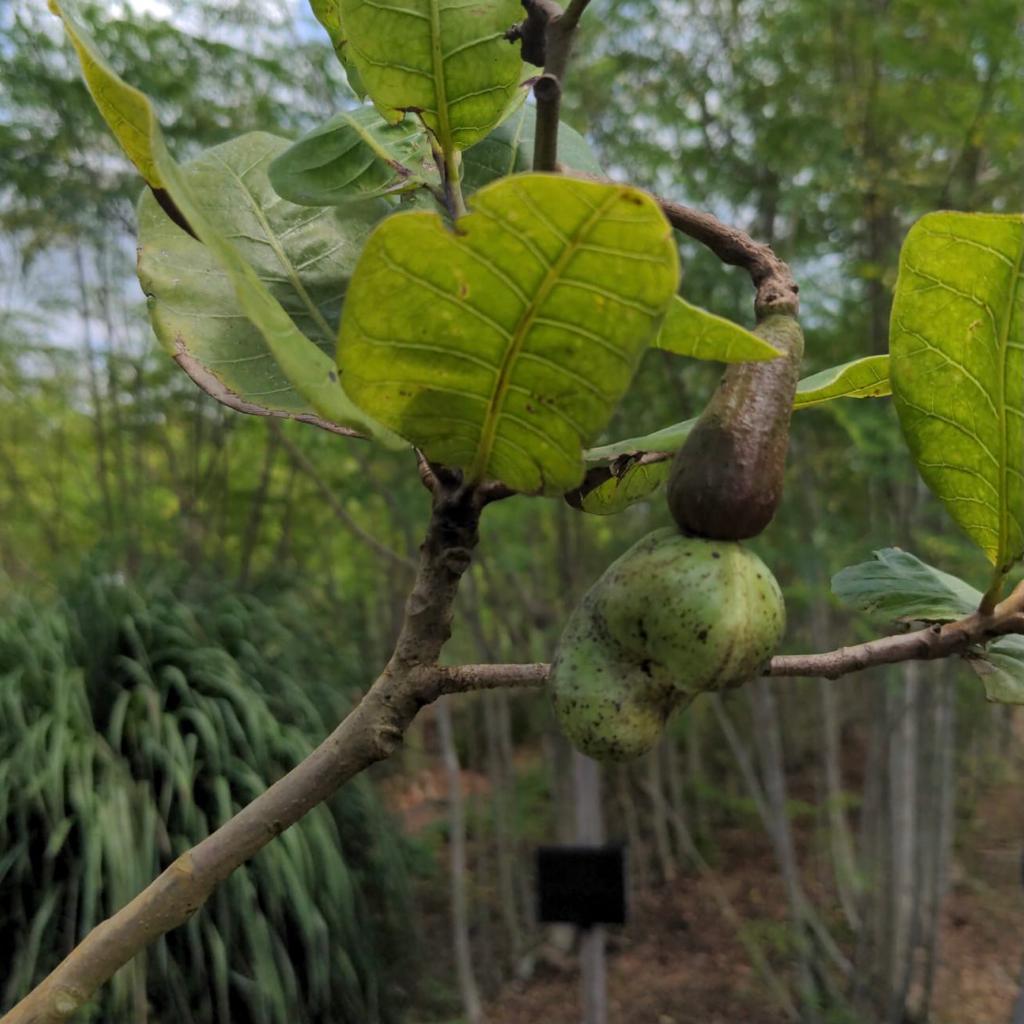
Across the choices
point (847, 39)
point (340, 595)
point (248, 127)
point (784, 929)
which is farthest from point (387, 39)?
point (340, 595)

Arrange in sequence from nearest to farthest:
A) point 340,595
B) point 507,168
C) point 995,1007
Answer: point 507,168
point 995,1007
point 340,595

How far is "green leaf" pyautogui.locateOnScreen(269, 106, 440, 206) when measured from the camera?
57 cm

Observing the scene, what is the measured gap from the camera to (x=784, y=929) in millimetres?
4004

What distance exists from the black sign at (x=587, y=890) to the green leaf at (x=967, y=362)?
68.3 inches

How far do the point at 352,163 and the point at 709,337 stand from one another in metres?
0.28

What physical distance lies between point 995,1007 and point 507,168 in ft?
13.5

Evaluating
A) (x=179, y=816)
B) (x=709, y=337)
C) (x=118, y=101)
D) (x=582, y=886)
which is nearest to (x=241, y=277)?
(x=118, y=101)

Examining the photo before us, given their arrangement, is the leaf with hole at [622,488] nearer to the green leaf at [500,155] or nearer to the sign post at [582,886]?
the green leaf at [500,155]

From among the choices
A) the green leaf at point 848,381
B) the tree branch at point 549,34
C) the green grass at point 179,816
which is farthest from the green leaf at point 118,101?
the green grass at point 179,816

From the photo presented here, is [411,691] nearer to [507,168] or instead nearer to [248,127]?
[507,168]

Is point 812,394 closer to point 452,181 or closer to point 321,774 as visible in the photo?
point 452,181

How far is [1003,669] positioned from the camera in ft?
1.97

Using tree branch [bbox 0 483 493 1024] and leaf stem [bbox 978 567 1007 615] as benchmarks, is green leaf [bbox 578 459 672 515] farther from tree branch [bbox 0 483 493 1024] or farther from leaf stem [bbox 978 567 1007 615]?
leaf stem [bbox 978 567 1007 615]

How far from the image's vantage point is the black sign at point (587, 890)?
212 centimetres
